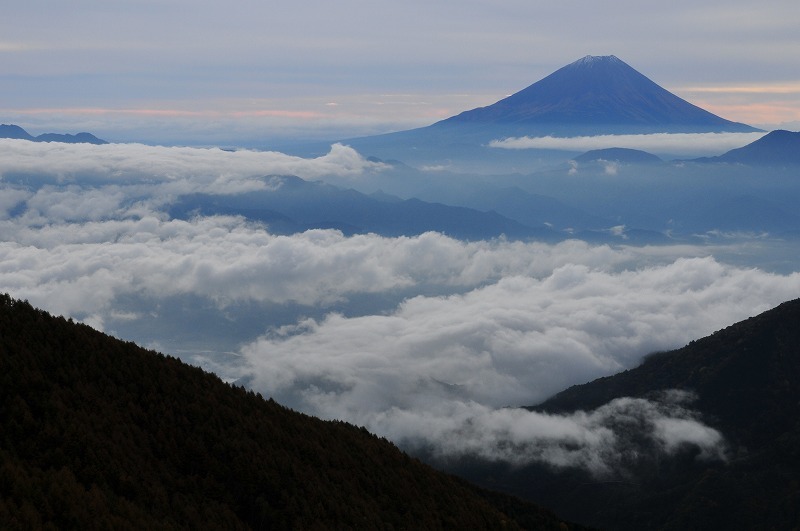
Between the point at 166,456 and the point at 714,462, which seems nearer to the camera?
the point at 166,456

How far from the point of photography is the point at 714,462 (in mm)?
141375

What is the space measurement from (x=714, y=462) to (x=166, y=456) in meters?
130

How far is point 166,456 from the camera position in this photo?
35.6m

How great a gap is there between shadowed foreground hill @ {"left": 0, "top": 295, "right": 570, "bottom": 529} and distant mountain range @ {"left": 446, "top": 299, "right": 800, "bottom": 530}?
308 feet

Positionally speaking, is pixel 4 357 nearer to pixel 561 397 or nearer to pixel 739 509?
pixel 739 509

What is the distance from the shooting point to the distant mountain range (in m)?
126

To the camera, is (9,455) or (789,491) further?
(789,491)

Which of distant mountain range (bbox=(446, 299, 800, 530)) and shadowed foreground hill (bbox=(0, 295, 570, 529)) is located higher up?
shadowed foreground hill (bbox=(0, 295, 570, 529))

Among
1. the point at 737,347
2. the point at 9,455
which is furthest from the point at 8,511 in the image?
the point at 737,347

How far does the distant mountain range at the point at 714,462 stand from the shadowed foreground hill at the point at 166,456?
93824 mm

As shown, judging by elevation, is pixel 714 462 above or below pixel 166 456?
below

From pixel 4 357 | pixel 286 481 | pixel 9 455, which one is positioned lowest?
pixel 286 481

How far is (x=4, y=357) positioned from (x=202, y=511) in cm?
1269

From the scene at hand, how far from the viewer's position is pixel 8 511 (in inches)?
916
